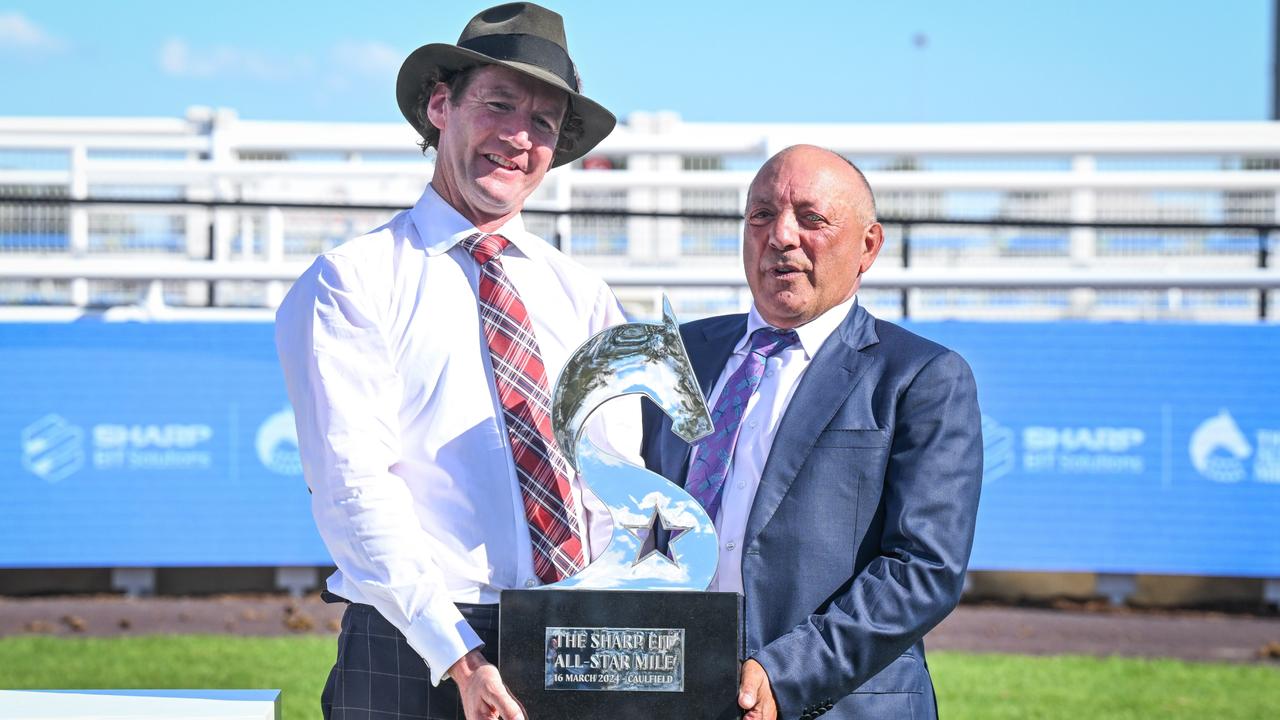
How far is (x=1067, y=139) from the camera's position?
8586 mm

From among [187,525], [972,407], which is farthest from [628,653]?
[187,525]

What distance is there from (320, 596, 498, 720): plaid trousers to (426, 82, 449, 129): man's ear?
1.00m

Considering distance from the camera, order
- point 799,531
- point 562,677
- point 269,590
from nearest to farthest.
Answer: point 562,677 → point 799,531 → point 269,590

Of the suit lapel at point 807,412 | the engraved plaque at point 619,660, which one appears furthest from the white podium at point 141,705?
the suit lapel at point 807,412

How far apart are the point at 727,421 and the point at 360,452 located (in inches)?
30.1

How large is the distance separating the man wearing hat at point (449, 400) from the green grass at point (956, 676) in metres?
3.30

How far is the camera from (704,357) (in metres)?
3.18

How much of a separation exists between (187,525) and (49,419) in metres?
0.89

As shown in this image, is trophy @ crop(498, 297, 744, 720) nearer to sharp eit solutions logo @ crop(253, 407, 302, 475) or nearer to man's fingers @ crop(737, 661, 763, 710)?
man's fingers @ crop(737, 661, 763, 710)

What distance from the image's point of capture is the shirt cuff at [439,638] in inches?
102

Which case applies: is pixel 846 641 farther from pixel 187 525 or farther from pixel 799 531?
pixel 187 525

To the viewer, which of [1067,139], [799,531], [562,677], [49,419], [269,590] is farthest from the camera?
[1067,139]

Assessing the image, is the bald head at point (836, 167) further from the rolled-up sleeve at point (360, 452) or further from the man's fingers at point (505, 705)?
the man's fingers at point (505, 705)

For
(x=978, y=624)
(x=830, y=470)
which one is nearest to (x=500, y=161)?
(x=830, y=470)
